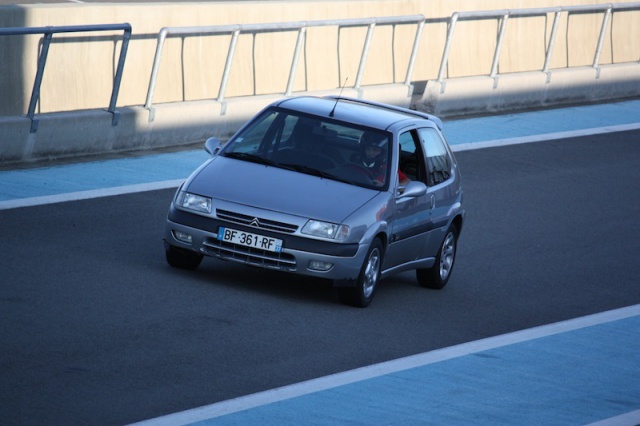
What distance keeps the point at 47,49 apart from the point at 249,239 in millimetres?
6138

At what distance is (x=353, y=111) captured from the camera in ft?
43.5

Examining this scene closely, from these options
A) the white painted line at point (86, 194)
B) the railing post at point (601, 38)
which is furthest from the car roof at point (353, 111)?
the railing post at point (601, 38)

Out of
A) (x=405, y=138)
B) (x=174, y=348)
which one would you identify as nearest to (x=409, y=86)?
(x=405, y=138)

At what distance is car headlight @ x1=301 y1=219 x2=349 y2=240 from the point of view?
38.5 ft

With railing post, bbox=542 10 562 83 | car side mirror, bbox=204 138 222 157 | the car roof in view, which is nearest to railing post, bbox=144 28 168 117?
the car roof

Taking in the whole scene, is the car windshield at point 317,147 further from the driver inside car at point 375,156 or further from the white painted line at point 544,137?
the white painted line at point 544,137

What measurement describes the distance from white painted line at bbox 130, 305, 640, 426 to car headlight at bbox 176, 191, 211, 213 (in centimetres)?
223

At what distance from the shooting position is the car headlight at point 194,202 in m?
11.9

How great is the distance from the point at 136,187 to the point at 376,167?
445 centimetres

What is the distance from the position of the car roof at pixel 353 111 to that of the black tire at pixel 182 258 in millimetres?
1704

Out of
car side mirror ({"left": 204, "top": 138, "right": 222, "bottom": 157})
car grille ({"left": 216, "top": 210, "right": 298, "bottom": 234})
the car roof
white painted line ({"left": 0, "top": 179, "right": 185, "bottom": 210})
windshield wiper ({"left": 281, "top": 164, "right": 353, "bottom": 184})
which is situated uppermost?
the car roof

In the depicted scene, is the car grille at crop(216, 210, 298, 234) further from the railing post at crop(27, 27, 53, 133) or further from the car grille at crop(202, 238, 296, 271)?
the railing post at crop(27, 27, 53, 133)

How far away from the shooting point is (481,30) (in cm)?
2545

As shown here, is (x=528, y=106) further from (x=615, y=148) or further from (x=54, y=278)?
(x=54, y=278)
